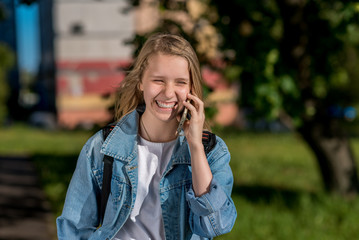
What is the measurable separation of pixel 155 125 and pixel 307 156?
46.7 ft

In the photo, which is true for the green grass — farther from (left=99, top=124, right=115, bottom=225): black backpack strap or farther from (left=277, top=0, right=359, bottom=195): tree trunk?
(left=99, top=124, right=115, bottom=225): black backpack strap

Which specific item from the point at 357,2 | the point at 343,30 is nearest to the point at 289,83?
the point at 343,30

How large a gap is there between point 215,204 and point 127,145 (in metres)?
0.49

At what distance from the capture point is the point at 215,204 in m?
1.75

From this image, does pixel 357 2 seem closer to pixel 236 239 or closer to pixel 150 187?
pixel 236 239

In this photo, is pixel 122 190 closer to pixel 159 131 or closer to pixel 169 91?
pixel 159 131

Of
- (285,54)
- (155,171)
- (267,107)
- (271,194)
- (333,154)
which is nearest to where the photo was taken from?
(155,171)

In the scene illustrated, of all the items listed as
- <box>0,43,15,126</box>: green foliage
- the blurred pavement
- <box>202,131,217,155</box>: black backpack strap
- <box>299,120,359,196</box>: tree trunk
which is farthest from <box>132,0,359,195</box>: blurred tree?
<box>0,43,15,126</box>: green foliage

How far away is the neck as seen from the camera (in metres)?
1.97

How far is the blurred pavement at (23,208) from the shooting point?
6048 millimetres

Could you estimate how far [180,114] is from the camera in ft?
6.42

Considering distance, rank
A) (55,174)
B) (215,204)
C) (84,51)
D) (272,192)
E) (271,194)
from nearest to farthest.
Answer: (215,204) → (271,194) → (272,192) → (55,174) → (84,51)

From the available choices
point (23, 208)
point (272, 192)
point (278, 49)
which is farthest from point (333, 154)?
point (23, 208)

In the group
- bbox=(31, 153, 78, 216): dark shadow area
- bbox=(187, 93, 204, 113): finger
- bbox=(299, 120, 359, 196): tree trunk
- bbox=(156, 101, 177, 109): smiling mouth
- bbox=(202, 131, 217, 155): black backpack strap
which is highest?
bbox=(187, 93, 204, 113): finger
